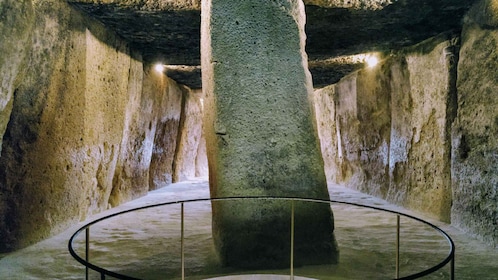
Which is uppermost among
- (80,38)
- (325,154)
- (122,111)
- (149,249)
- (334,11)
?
(334,11)

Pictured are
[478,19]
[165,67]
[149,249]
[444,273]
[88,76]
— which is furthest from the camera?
[165,67]

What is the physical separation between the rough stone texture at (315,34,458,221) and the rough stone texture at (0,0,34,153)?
159 inches

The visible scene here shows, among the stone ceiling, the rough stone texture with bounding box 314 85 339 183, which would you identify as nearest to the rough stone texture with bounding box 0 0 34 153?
the stone ceiling

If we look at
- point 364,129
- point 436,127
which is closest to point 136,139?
point 364,129

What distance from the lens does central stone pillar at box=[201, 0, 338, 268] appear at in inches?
115

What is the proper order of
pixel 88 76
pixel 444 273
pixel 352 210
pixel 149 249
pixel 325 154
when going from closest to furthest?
1. pixel 444 273
2. pixel 149 249
3. pixel 88 76
4. pixel 352 210
5. pixel 325 154

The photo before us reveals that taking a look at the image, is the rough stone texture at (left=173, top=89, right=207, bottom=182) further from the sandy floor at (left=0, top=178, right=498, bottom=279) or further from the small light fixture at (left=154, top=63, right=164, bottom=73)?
the sandy floor at (left=0, top=178, right=498, bottom=279)

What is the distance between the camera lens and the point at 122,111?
17.2ft

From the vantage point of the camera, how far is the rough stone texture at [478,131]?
3625mm

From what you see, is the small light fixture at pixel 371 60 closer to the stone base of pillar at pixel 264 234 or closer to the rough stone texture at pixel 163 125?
the rough stone texture at pixel 163 125

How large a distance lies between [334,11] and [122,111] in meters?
2.80

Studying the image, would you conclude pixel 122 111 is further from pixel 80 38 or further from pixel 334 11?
pixel 334 11

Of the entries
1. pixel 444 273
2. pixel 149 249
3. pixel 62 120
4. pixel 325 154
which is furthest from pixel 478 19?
pixel 325 154

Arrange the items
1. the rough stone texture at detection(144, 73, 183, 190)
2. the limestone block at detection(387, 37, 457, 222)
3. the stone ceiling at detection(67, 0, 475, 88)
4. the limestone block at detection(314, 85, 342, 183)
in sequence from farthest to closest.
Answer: the limestone block at detection(314, 85, 342, 183) → the rough stone texture at detection(144, 73, 183, 190) → the limestone block at detection(387, 37, 457, 222) → the stone ceiling at detection(67, 0, 475, 88)
